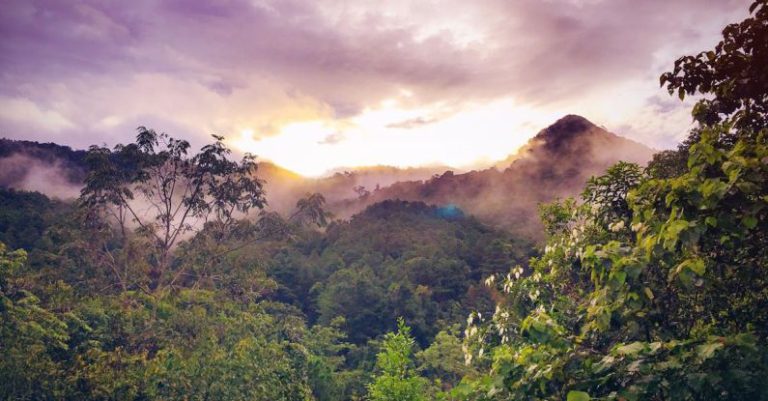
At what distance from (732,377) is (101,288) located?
24380 mm

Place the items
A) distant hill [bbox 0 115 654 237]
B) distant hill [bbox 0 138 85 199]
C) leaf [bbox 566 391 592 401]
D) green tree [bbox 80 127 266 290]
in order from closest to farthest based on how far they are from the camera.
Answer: leaf [bbox 566 391 592 401] → green tree [bbox 80 127 266 290] → distant hill [bbox 0 138 85 199] → distant hill [bbox 0 115 654 237]

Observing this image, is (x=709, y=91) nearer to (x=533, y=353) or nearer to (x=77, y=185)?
(x=533, y=353)

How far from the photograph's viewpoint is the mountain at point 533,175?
94.8 meters

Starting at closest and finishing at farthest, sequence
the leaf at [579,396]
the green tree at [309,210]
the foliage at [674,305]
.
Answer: the leaf at [579,396] → the foliage at [674,305] → the green tree at [309,210]

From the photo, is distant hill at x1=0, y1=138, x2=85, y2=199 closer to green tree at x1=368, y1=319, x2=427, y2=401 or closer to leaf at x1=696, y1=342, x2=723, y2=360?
green tree at x1=368, y1=319, x2=427, y2=401

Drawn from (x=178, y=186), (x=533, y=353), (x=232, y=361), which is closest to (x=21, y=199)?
(x=178, y=186)

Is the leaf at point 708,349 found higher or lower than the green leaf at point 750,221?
lower

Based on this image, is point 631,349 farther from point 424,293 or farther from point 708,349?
point 424,293

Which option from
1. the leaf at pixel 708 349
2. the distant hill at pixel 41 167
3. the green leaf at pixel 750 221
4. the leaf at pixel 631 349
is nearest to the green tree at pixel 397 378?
the leaf at pixel 631 349

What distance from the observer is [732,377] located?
3545 millimetres

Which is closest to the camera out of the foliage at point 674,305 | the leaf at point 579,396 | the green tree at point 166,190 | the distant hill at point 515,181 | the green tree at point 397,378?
the leaf at point 579,396

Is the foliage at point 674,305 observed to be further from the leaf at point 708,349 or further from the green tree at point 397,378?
the green tree at point 397,378

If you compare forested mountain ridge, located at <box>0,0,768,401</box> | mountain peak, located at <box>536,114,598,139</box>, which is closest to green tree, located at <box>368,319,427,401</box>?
forested mountain ridge, located at <box>0,0,768,401</box>

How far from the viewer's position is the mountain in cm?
9475
